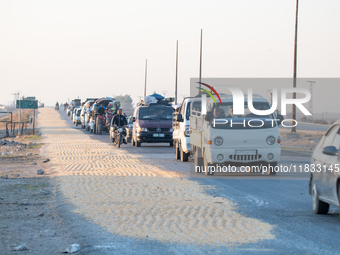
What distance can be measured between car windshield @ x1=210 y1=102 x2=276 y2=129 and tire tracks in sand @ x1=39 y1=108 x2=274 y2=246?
6.31 feet

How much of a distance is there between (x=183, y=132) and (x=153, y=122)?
9.00 meters

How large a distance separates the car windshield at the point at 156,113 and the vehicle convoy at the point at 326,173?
19.8 meters

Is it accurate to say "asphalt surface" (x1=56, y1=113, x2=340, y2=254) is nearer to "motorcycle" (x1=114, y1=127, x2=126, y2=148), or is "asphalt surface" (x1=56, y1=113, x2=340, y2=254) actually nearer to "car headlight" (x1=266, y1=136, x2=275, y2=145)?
"car headlight" (x1=266, y1=136, x2=275, y2=145)

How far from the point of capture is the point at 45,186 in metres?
14.2

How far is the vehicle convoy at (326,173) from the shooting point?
859 cm

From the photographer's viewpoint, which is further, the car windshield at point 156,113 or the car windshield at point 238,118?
the car windshield at point 156,113

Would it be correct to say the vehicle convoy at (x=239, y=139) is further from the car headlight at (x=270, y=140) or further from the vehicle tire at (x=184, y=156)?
the vehicle tire at (x=184, y=156)

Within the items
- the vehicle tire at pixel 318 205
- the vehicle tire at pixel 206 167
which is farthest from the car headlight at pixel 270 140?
→ the vehicle tire at pixel 318 205

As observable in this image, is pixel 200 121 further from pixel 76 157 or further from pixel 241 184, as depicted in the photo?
pixel 76 157

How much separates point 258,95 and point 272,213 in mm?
7146

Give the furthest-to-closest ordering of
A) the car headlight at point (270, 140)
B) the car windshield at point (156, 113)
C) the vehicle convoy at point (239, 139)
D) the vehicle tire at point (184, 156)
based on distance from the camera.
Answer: the car windshield at point (156, 113) < the vehicle tire at point (184, 156) < the car headlight at point (270, 140) < the vehicle convoy at point (239, 139)

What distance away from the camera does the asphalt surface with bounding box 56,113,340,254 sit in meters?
7.18

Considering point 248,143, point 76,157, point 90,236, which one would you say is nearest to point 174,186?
point 248,143

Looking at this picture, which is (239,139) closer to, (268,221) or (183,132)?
(183,132)
